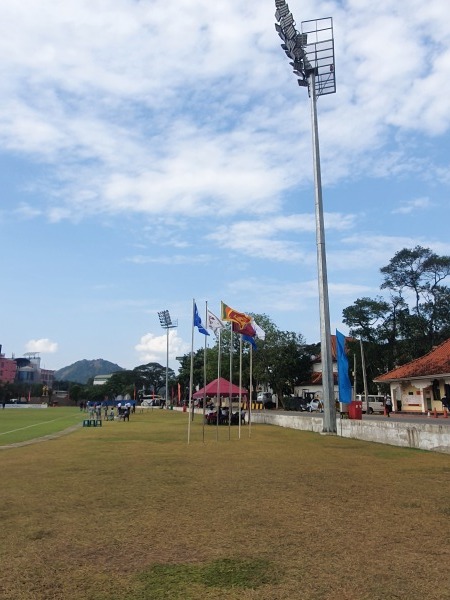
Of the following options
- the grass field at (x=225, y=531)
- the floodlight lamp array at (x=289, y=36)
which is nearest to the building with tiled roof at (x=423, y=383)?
the floodlight lamp array at (x=289, y=36)

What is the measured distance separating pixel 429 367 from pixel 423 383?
4.03 ft

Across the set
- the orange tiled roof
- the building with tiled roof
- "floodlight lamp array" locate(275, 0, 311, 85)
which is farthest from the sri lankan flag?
the orange tiled roof

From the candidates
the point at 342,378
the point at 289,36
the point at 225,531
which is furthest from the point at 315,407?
the point at 225,531

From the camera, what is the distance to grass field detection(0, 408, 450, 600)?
4176mm

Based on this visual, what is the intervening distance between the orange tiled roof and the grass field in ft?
86.9

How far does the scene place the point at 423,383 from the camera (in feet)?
123

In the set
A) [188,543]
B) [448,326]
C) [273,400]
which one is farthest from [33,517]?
[273,400]

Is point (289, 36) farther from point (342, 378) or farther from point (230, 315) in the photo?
point (342, 378)

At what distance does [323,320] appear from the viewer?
2170 centimetres

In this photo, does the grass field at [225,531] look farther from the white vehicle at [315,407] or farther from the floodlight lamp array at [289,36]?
the white vehicle at [315,407]

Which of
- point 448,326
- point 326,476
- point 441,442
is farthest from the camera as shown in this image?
point 448,326

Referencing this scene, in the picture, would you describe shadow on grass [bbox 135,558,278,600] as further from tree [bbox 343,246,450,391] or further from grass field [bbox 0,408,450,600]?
tree [bbox 343,246,450,391]

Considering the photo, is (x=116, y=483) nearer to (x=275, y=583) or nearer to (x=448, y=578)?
(x=275, y=583)

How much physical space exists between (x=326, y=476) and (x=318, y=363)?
217ft
